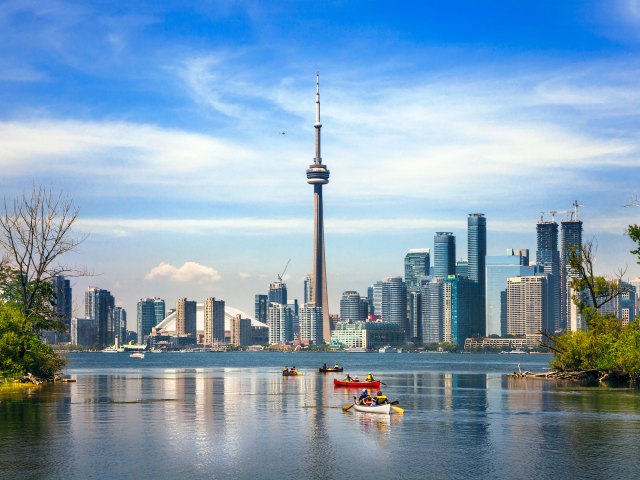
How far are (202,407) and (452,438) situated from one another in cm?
3541

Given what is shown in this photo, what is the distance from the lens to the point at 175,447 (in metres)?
65.9

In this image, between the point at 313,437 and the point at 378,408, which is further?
the point at 378,408

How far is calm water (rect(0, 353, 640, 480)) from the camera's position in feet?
189

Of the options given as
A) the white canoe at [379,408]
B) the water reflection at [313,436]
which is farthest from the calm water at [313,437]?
the white canoe at [379,408]

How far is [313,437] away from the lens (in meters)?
72.6

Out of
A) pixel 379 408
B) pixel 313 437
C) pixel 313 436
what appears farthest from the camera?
pixel 379 408

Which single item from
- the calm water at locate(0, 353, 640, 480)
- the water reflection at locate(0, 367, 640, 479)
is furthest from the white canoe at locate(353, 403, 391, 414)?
the water reflection at locate(0, 367, 640, 479)

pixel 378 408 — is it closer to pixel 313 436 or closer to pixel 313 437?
pixel 313 436

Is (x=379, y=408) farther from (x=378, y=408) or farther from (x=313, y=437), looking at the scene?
(x=313, y=437)

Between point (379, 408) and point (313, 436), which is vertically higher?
point (379, 408)

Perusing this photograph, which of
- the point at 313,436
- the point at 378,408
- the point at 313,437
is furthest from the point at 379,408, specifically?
the point at 313,437

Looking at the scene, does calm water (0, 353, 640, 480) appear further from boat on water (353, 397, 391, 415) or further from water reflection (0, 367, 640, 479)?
boat on water (353, 397, 391, 415)

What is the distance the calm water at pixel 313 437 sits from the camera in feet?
189

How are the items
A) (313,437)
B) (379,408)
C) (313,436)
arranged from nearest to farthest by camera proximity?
(313,437) → (313,436) → (379,408)
